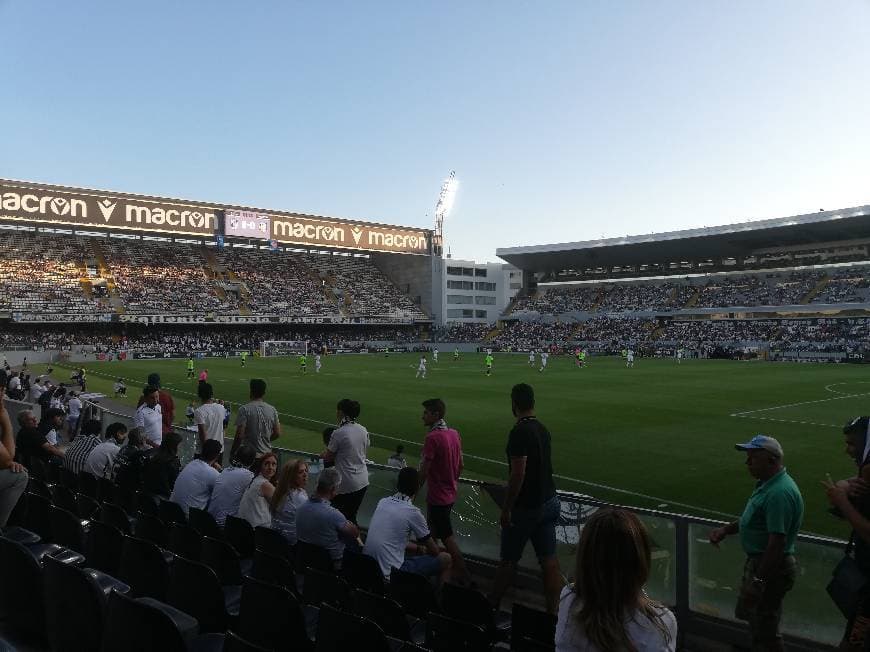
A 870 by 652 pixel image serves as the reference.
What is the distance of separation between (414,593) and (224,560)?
63.1 inches

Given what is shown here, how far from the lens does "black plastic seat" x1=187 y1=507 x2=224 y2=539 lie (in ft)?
19.9

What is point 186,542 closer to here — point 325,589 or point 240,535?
point 240,535

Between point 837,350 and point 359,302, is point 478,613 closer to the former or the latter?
point 837,350

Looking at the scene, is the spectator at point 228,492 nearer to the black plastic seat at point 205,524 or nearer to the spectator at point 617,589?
the black plastic seat at point 205,524

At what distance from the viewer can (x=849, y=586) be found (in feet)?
11.5

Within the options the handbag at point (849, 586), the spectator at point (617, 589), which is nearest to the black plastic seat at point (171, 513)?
the spectator at point (617, 589)

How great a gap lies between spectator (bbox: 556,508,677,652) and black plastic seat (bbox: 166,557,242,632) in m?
2.61

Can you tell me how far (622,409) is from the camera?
2480 cm

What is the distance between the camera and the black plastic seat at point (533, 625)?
3818mm

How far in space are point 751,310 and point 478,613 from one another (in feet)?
232

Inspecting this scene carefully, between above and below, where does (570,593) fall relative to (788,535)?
above

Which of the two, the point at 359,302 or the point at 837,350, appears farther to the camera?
the point at 359,302

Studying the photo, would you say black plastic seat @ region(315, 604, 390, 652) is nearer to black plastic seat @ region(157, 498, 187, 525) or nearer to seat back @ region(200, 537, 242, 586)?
seat back @ region(200, 537, 242, 586)

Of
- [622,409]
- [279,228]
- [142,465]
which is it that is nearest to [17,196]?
[279,228]
